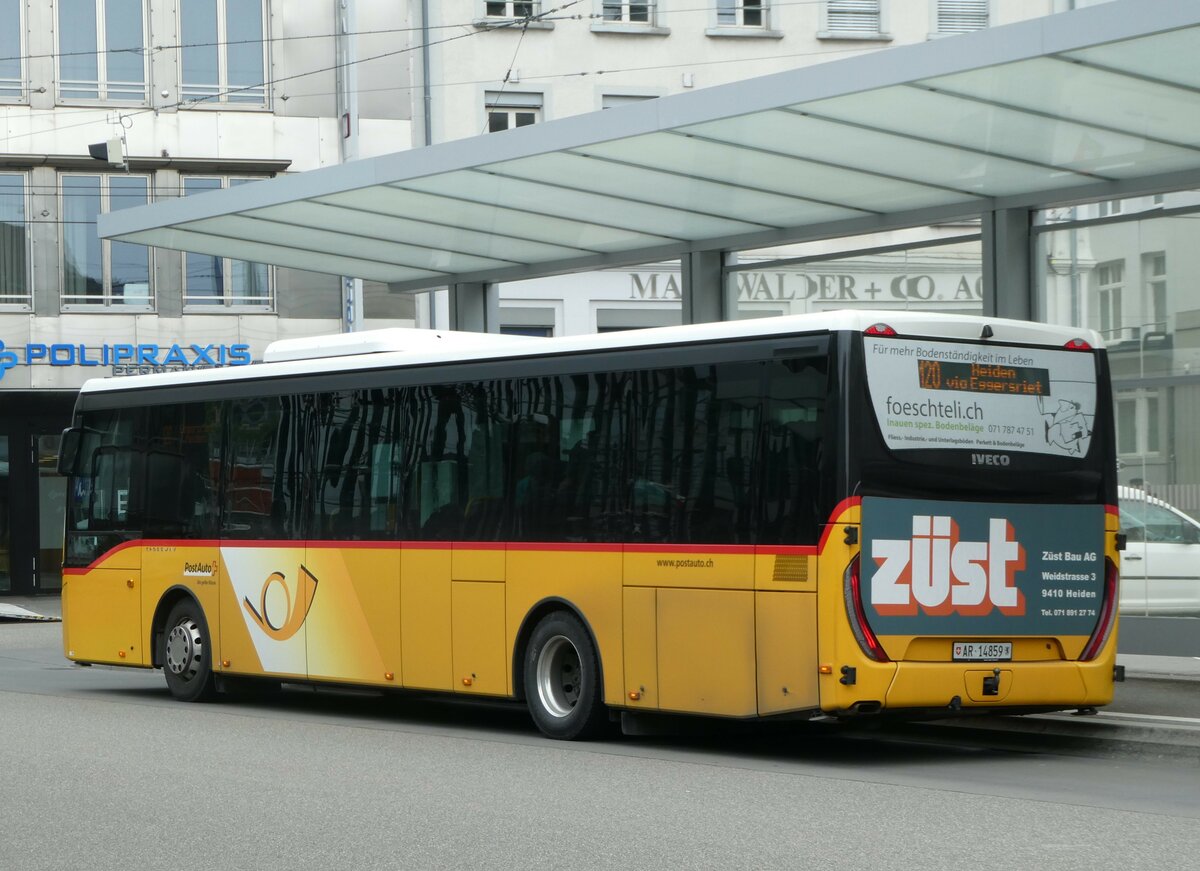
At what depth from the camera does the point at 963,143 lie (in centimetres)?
1439

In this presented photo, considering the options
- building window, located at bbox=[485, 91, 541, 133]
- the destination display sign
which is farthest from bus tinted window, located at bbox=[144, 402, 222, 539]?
building window, located at bbox=[485, 91, 541, 133]

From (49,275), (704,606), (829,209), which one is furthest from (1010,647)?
(49,275)

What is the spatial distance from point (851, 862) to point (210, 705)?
968cm

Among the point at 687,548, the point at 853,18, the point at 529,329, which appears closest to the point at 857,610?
the point at 687,548

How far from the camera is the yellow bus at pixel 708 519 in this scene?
436 inches

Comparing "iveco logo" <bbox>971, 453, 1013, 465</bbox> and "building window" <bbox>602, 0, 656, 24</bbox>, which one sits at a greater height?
"building window" <bbox>602, 0, 656, 24</bbox>

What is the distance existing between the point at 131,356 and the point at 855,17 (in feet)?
50.8

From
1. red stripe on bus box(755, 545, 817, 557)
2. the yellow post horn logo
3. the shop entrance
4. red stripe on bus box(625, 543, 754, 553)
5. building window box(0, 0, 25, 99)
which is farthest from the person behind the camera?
the shop entrance

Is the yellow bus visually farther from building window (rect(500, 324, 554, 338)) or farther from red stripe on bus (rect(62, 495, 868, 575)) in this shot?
building window (rect(500, 324, 554, 338))

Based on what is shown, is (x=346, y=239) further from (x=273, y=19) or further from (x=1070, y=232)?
(x=273, y=19)

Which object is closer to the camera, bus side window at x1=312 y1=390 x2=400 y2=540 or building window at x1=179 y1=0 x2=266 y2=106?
bus side window at x1=312 y1=390 x2=400 y2=540

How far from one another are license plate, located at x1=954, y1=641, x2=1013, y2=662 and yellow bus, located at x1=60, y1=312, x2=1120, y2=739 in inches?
0.8

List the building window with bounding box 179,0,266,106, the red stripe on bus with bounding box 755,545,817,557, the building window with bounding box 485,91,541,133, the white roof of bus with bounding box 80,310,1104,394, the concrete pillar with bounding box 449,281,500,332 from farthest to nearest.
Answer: the building window with bounding box 485,91,541,133 < the building window with bounding box 179,0,266,106 < the concrete pillar with bounding box 449,281,500,332 < the white roof of bus with bounding box 80,310,1104,394 < the red stripe on bus with bounding box 755,545,817,557

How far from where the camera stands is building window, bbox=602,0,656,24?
36.9m
